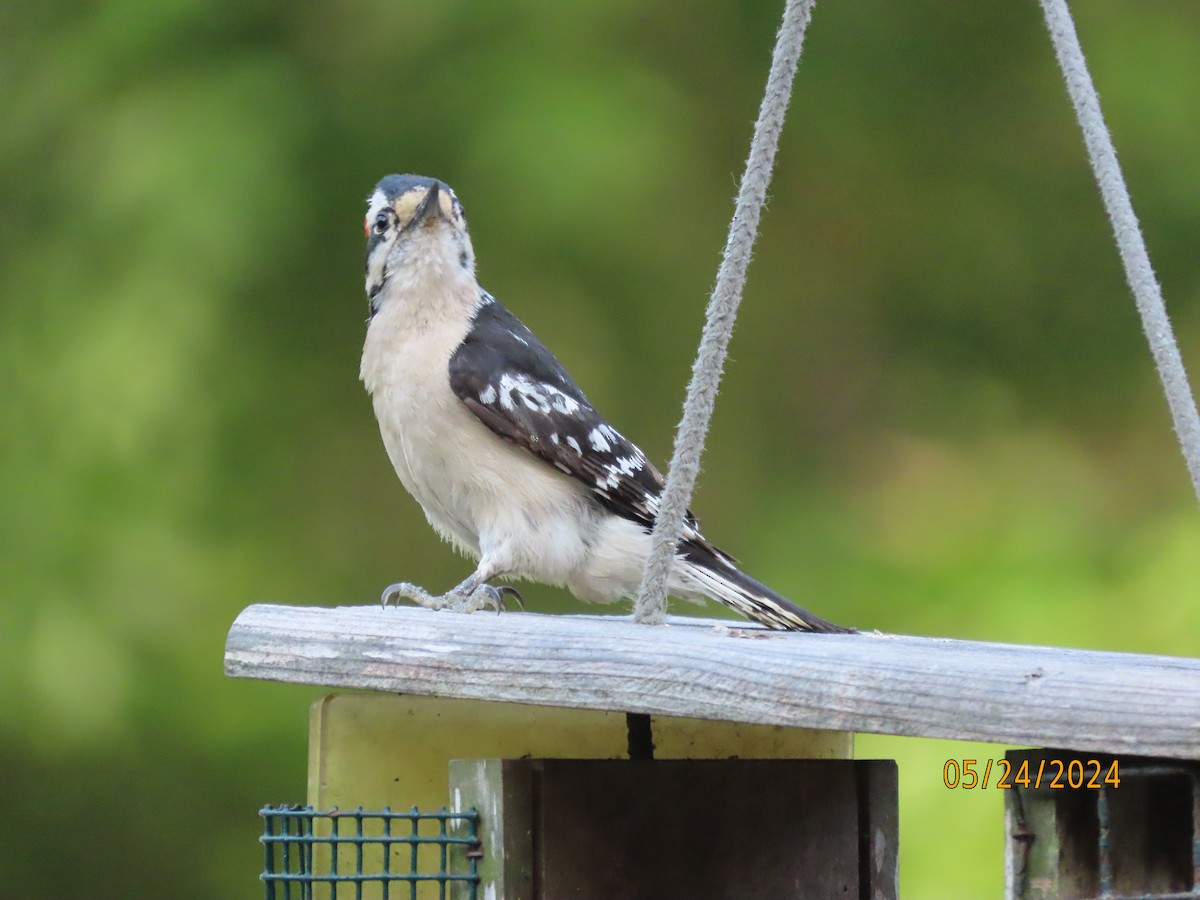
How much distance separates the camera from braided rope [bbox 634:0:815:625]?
246 cm

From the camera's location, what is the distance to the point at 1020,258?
680 centimetres

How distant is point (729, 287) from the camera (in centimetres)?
245

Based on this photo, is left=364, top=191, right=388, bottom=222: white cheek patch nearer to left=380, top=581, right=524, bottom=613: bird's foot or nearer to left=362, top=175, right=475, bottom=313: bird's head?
left=362, top=175, right=475, bottom=313: bird's head

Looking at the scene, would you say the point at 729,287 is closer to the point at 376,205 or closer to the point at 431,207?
the point at 431,207

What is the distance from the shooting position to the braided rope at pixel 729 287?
2459mm

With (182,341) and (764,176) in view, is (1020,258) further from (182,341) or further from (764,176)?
(764,176)

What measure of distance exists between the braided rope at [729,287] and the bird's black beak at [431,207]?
4.41 feet

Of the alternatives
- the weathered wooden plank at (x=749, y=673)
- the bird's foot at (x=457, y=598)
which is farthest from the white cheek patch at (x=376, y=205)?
the weathered wooden plank at (x=749, y=673)

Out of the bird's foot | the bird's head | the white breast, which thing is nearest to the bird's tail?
the white breast

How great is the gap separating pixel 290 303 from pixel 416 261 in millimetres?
2545

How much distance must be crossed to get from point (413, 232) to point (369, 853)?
159 centimetres
